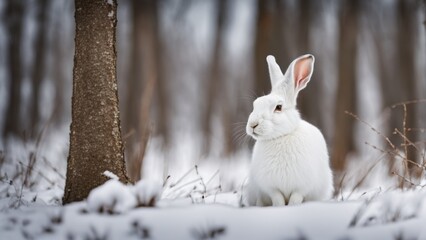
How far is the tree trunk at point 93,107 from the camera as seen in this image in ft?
11.1

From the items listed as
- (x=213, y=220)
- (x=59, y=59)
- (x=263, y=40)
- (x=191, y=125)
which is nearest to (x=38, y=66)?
(x=59, y=59)

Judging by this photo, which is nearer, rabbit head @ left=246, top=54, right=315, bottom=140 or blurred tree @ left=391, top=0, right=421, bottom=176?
rabbit head @ left=246, top=54, right=315, bottom=140

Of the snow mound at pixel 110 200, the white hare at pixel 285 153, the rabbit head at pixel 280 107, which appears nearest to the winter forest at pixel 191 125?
the snow mound at pixel 110 200

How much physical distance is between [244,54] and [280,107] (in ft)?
A: 59.0

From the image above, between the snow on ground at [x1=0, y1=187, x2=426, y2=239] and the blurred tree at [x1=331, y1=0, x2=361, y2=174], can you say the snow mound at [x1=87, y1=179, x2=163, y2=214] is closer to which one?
the snow on ground at [x1=0, y1=187, x2=426, y2=239]

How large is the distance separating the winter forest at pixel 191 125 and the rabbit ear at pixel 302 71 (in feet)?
1.77

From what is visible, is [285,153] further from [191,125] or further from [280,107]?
[191,125]

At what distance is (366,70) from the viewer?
793 inches

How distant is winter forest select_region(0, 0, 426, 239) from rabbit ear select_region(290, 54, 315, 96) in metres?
0.54

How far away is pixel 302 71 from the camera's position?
3.69 meters

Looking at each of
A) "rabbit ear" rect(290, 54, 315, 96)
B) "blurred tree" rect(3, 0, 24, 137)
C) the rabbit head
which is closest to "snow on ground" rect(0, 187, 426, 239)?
the rabbit head

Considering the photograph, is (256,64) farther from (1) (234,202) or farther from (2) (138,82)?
(2) (138,82)

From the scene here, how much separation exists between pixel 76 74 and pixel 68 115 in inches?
784

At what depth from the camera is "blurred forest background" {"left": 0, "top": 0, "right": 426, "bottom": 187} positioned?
31.1ft
